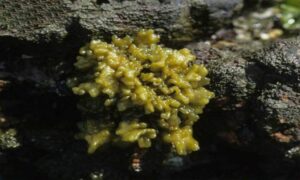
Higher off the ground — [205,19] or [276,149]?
[205,19]

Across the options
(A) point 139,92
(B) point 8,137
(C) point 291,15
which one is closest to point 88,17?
(A) point 139,92

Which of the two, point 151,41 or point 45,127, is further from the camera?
point 45,127

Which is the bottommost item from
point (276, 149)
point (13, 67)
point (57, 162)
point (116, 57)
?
point (57, 162)

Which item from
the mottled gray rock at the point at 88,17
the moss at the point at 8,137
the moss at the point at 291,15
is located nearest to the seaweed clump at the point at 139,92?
the mottled gray rock at the point at 88,17

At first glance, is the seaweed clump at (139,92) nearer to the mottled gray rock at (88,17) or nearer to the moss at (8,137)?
the mottled gray rock at (88,17)

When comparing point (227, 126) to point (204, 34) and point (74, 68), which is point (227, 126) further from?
point (74, 68)

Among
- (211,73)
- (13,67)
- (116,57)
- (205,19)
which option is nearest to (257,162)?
(211,73)

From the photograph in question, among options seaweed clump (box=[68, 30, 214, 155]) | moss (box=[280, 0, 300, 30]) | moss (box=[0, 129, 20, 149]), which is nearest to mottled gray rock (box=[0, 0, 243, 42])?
seaweed clump (box=[68, 30, 214, 155])
